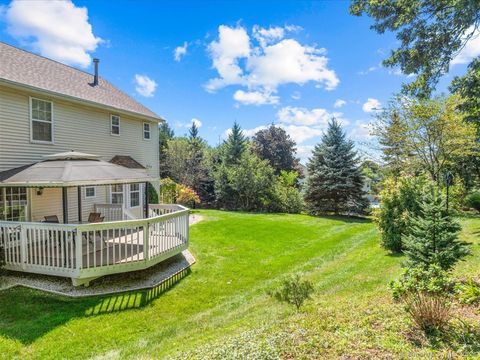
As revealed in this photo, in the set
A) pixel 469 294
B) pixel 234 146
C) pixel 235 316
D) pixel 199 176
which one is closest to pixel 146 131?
pixel 235 316

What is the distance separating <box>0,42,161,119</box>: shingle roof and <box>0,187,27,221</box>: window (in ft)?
11.3

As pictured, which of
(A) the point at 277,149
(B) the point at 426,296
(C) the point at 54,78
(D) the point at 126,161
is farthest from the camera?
(A) the point at 277,149

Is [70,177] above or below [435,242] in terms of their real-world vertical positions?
above

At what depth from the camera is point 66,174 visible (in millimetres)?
7828

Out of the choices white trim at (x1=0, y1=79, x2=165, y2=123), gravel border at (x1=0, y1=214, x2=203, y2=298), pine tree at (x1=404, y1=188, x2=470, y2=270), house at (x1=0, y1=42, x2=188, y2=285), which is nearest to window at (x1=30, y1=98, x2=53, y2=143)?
house at (x1=0, y1=42, x2=188, y2=285)

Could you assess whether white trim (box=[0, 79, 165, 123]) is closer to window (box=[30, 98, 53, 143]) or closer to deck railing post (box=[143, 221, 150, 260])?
window (box=[30, 98, 53, 143])

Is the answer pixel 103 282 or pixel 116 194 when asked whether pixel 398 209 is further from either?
pixel 116 194

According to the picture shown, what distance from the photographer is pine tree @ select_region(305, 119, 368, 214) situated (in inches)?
904

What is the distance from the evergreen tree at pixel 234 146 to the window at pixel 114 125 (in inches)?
672

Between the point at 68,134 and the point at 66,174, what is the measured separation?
4229mm

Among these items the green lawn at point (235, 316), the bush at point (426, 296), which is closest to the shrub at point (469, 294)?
the bush at point (426, 296)

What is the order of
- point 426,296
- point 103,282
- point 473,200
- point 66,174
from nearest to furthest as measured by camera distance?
point 426,296 → point 103,282 → point 66,174 → point 473,200

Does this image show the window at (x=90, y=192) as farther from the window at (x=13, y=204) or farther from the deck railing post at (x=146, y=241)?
the deck railing post at (x=146, y=241)

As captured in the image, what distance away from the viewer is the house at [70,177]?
7.24 metres
